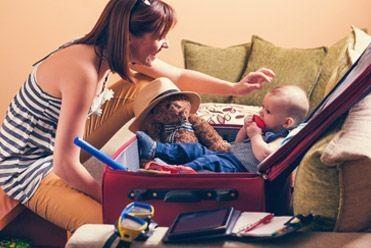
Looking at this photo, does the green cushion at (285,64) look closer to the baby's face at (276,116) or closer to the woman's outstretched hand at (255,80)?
the woman's outstretched hand at (255,80)

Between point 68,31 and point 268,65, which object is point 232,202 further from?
point 68,31

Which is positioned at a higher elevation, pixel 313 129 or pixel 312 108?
pixel 313 129

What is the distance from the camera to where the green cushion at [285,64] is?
9.86 ft

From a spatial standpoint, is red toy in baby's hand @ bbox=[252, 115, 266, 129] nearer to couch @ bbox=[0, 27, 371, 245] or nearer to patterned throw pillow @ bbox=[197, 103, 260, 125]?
couch @ bbox=[0, 27, 371, 245]

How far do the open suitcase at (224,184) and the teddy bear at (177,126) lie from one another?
1.62ft

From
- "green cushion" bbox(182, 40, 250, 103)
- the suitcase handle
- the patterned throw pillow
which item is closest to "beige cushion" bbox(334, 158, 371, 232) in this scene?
the suitcase handle

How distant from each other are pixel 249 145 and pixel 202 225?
597 mm

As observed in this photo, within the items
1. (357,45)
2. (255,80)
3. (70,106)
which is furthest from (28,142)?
(357,45)

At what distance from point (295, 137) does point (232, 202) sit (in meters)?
0.20

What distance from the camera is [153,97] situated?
190cm

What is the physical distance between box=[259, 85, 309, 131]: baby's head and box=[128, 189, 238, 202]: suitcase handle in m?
0.60

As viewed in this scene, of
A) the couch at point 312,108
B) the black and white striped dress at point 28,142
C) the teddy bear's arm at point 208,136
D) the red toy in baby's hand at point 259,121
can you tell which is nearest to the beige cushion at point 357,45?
the couch at point 312,108

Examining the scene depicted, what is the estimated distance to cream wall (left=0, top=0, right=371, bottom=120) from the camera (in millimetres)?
3371

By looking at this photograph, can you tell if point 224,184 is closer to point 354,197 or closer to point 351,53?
point 354,197
